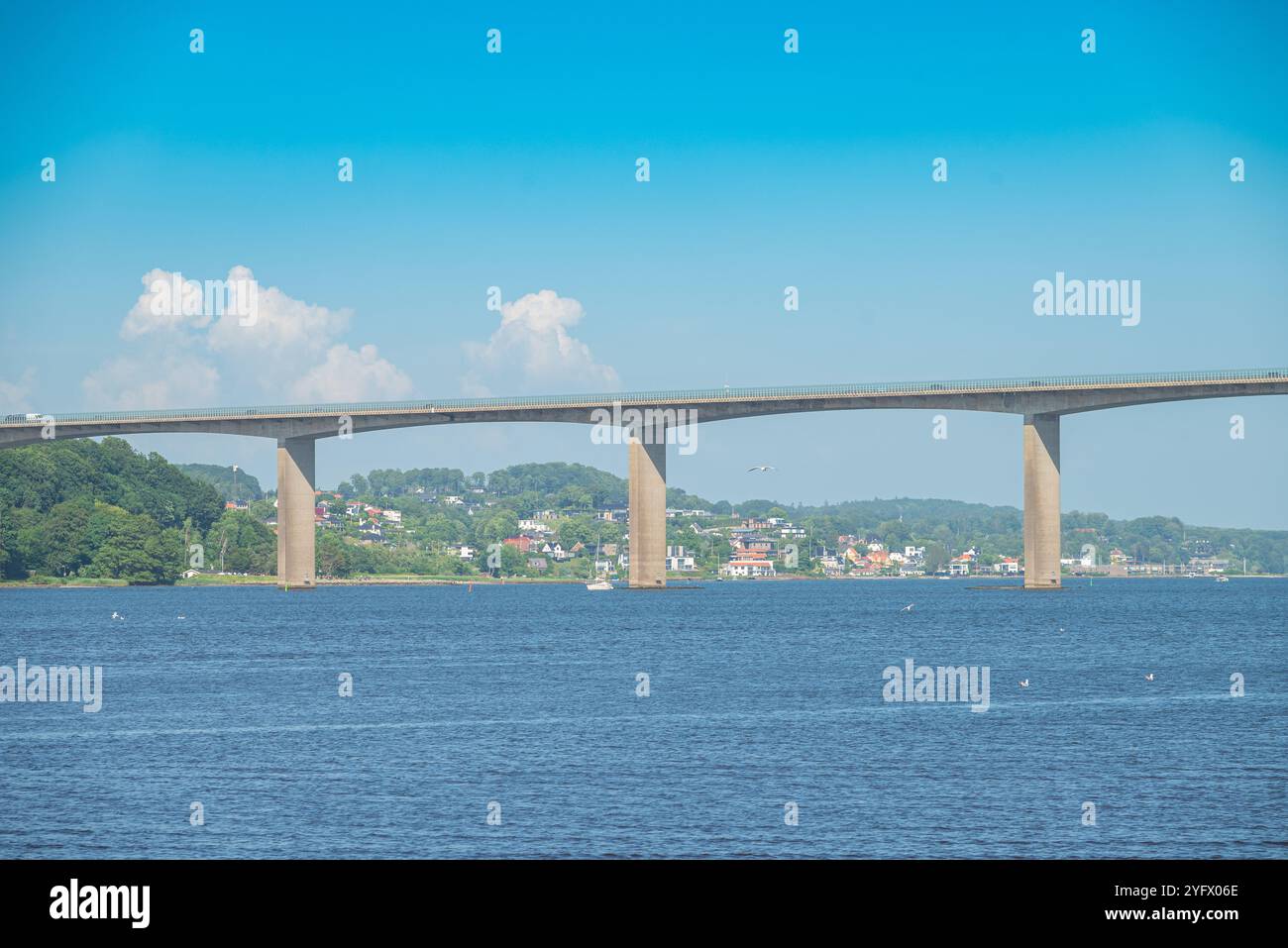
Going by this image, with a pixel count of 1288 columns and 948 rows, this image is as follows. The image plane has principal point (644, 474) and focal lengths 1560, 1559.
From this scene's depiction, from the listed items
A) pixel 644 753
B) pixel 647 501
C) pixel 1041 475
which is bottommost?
pixel 644 753

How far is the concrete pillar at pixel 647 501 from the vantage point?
142 meters

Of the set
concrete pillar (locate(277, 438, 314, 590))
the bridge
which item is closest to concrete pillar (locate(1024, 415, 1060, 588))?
the bridge

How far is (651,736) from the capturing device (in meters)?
41.7

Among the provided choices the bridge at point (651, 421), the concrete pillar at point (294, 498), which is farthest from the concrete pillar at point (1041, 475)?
the concrete pillar at point (294, 498)

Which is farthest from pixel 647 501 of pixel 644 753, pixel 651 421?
pixel 644 753

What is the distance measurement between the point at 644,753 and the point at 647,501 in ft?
339

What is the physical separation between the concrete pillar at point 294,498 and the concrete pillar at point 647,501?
32727 millimetres

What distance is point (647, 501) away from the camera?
141625 mm

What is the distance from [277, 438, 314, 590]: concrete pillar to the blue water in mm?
68764

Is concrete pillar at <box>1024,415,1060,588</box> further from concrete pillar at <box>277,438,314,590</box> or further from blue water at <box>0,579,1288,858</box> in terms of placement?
concrete pillar at <box>277,438,314,590</box>

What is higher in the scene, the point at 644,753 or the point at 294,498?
the point at 294,498

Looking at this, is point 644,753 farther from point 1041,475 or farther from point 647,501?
point 647,501

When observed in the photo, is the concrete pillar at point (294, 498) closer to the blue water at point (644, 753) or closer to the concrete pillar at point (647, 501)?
the concrete pillar at point (647, 501)

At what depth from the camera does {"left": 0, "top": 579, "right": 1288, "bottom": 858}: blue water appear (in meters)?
27.9
